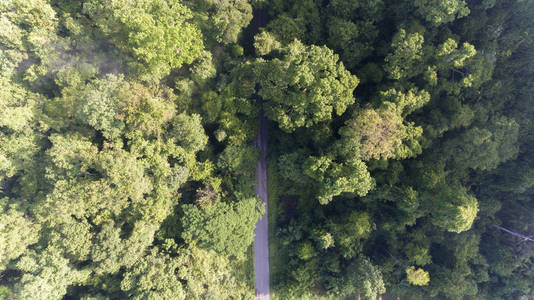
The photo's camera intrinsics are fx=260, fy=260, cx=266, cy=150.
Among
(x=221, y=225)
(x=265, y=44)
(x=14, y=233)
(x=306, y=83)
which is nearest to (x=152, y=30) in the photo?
(x=265, y=44)

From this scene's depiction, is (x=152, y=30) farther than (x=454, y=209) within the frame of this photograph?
No

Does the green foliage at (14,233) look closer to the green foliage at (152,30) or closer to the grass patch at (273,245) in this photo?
the green foliage at (152,30)

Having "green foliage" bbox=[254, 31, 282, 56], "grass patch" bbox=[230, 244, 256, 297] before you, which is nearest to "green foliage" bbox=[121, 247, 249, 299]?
"grass patch" bbox=[230, 244, 256, 297]

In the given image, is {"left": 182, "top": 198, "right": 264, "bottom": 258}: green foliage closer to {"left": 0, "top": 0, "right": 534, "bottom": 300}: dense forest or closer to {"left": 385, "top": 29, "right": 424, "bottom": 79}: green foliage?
{"left": 0, "top": 0, "right": 534, "bottom": 300}: dense forest

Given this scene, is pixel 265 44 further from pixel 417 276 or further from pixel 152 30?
pixel 417 276

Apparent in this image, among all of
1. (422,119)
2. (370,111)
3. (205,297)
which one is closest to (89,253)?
(205,297)
